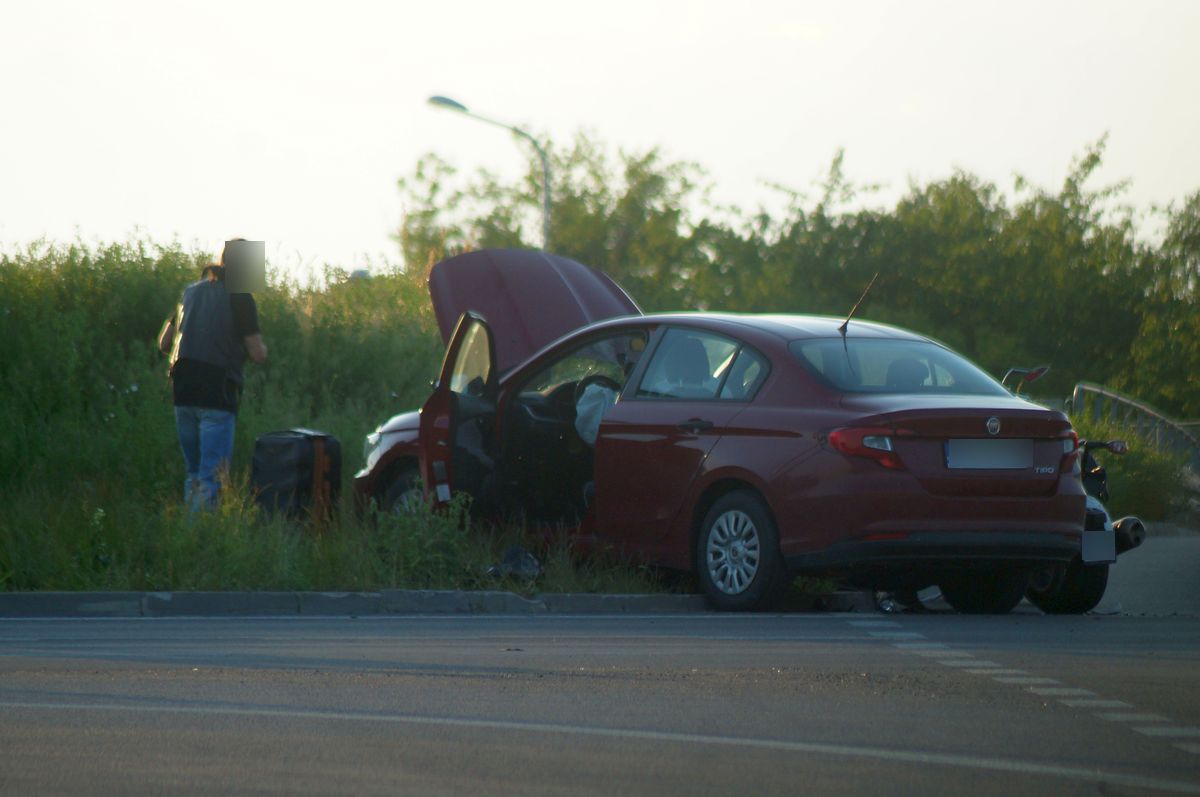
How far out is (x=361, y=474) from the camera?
12844mm

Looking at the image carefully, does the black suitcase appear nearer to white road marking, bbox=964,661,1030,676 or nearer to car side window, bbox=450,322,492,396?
car side window, bbox=450,322,492,396

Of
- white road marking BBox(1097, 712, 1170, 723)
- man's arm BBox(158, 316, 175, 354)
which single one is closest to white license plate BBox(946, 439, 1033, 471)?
white road marking BBox(1097, 712, 1170, 723)

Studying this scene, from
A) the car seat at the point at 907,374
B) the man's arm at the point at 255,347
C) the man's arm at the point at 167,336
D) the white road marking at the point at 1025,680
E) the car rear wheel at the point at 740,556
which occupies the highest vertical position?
the man's arm at the point at 167,336

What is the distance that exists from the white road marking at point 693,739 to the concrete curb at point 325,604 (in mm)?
3923

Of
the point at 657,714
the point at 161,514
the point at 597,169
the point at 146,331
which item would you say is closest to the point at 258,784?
the point at 657,714

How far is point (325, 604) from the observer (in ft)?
35.3

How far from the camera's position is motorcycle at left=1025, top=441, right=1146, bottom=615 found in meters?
10.8

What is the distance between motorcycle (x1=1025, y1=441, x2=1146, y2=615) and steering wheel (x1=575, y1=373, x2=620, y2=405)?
2.68 metres

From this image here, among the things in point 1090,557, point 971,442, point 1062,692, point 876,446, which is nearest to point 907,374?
point 971,442

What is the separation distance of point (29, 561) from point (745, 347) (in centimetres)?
424

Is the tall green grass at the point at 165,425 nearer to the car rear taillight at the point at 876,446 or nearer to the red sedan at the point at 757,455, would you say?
the red sedan at the point at 757,455

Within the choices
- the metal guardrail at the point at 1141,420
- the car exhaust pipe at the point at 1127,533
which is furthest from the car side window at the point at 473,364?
the metal guardrail at the point at 1141,420

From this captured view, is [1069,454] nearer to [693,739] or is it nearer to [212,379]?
[693,739]

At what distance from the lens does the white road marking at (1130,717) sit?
6.54 metres
